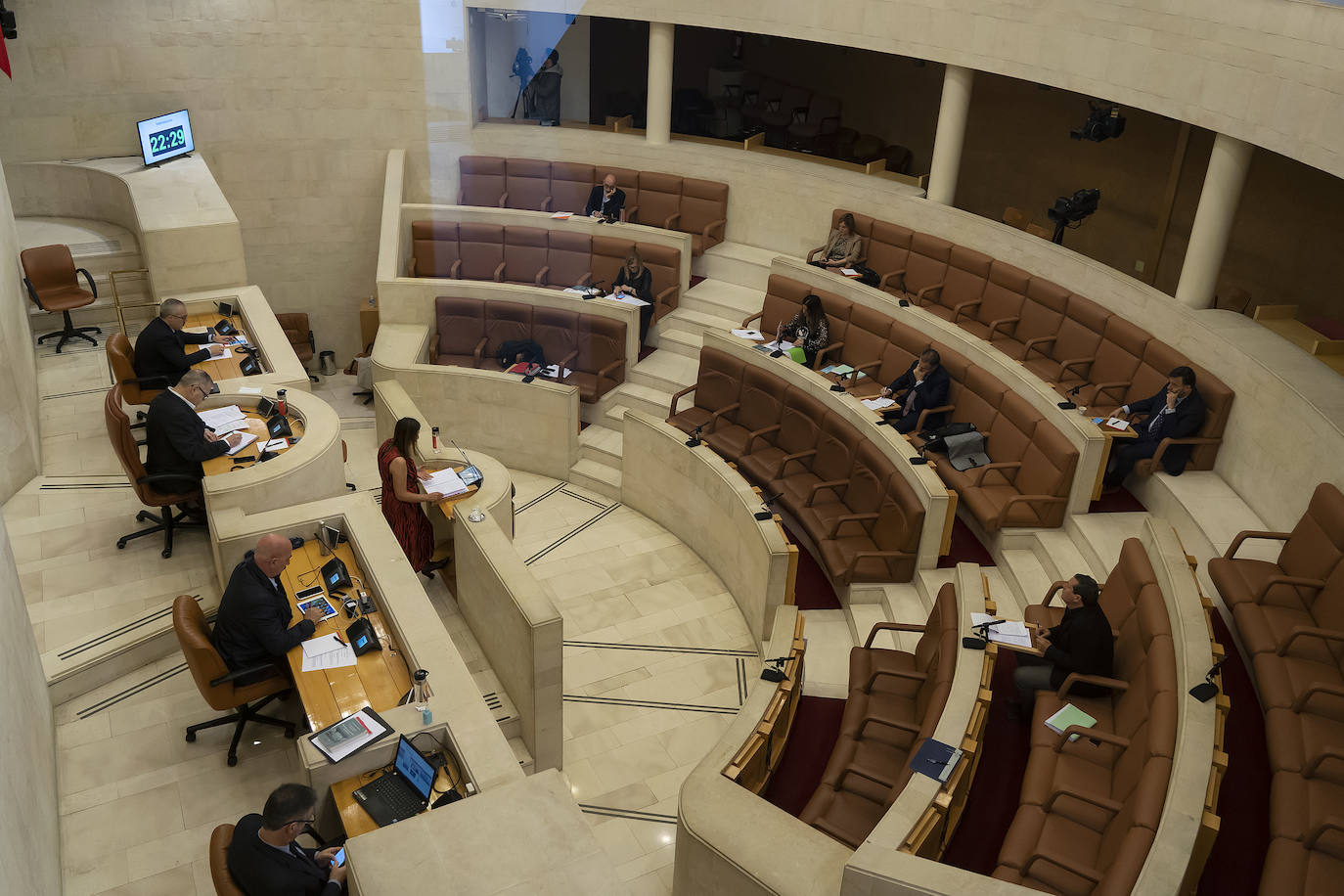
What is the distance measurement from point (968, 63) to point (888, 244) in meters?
1.75

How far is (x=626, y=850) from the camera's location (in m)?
5.82

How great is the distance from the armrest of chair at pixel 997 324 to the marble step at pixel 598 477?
345 centimetres

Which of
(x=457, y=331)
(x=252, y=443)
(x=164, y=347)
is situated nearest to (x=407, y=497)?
(x=252, y=443)

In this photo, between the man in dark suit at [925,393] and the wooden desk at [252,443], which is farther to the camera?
the man in dark suit at [925,393]

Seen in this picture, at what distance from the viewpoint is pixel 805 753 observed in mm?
5891

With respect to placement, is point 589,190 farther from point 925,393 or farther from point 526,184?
point 925,393

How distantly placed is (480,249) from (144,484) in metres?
5.61

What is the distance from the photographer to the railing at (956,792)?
4453mm

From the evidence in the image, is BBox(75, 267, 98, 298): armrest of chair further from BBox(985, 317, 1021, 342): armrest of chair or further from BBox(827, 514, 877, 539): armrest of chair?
BBox(985, 317, 1021, 342): armrest of chair

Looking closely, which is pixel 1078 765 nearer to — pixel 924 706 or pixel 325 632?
pixel 924 706

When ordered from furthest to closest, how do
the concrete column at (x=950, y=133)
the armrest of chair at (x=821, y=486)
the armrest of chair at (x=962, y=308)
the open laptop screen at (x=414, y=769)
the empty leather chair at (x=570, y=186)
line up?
the empty leather chair at (x=570, y=186) < the concrete column at (x=950, y=133) < the armrest of chair at (x=962, y=308) < the armrest of chair at (x=821, y=486) < the open laptop screen at (x=414, y=769)

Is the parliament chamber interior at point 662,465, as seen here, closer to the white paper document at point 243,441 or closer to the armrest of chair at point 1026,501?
the armrest of chair at point 1026,501

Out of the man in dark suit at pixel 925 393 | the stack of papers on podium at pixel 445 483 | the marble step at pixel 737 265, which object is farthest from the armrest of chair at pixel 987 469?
the marble step at pixel 737 265

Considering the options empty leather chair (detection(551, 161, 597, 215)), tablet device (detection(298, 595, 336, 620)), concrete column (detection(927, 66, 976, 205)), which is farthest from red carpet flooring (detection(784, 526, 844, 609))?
empty leather chair (detection(551, 161, 597, 215))
